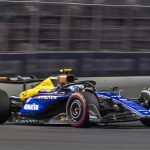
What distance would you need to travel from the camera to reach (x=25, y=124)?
1184 centimetres

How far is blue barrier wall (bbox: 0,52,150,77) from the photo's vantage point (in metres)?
15.9

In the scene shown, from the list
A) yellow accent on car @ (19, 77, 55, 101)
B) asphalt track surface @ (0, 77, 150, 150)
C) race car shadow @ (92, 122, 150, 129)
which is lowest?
race car shadow @ (92, 122, 150, 129)

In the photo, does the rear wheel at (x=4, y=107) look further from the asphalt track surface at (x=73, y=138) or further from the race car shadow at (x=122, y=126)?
the race car shadow at (x=122, y=126)

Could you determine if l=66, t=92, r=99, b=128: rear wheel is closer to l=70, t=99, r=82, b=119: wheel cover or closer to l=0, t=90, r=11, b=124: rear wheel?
l=70, t=99, r=82, b=119: wheel cover

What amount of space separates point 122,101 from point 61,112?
1202 mm

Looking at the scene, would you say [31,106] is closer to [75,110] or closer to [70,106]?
[70,106]

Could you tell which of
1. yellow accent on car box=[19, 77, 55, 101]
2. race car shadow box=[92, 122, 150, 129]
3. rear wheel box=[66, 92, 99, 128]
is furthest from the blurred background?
rear wheel box=[66, 92, 99, 128]

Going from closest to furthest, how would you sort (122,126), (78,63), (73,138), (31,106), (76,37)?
(73,138), (122,126), (31,106), (78,63), (76,37)

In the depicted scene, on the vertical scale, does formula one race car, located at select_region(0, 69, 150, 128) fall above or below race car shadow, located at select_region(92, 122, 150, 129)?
above

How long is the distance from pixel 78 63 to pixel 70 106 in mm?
5628

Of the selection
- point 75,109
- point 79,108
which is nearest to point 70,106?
point 75,109

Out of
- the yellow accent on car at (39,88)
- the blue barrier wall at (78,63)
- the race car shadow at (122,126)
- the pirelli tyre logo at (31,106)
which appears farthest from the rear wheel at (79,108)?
the blue barrier wall at (78,63)

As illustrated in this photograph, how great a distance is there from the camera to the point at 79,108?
10789mm

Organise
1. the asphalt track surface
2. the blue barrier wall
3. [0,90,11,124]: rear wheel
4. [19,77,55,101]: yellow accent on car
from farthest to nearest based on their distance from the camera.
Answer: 1. the blue barrier wall
2. [19,77,55,101]: yellow accent on car
3. [0,90,11,124]: rear wheel
4. the asphalt track surface
